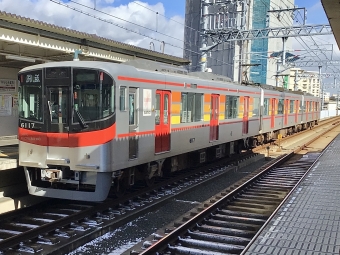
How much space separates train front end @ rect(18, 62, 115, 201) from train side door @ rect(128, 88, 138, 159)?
74 centimetres

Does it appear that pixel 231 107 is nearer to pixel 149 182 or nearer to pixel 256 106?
A: pixel 256 106

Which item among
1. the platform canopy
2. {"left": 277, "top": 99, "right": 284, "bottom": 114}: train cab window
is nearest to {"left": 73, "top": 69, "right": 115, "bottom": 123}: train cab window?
the platform canopy

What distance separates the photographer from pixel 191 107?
38.8 feet

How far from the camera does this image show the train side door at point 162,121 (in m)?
10.0

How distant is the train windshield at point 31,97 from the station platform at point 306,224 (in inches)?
206

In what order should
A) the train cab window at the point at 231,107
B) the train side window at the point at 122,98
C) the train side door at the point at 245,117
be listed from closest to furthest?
1. the train side window at the point at 122,98
2. the train cab window at the point at 231,107
3. the train side door at the point at 245,117

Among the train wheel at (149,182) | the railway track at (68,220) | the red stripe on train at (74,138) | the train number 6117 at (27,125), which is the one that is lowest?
the railway track at (68,220)

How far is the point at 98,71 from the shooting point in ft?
26.3

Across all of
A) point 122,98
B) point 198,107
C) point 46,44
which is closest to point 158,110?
point 122,98

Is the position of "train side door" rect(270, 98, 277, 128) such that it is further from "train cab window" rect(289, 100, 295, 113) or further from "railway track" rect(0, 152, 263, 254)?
"railway track" rect(0, 152, 263, 254)

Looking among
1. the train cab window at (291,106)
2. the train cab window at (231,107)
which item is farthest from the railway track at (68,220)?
the train cab window at (291,106)

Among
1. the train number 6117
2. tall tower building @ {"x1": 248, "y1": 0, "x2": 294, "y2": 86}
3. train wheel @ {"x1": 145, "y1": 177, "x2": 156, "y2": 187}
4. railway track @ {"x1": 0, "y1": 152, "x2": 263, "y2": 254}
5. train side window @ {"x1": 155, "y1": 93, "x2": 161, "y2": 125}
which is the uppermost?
tall tower building @ {"x1": 248, "y1": 0, "x2": 294, "y2": 86}

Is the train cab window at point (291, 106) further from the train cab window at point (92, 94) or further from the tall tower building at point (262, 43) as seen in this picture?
the train cab window at point (92, 94)

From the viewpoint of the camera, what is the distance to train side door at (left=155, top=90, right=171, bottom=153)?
32.8 ft
